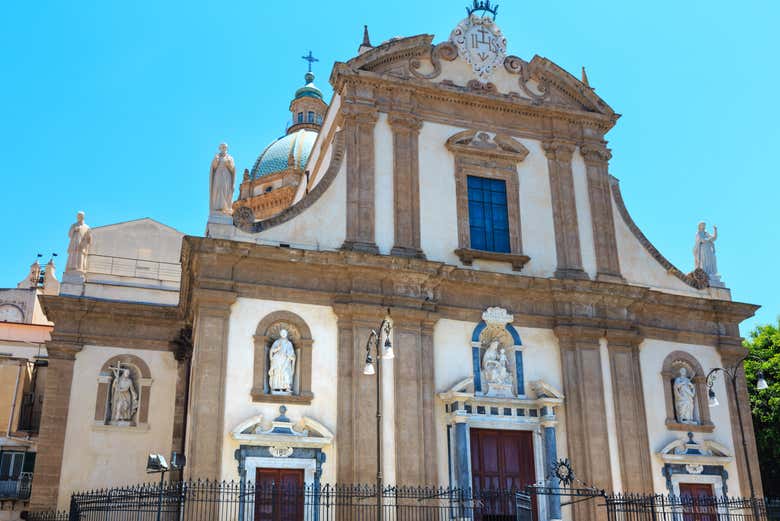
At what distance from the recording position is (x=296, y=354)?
19.8 meters

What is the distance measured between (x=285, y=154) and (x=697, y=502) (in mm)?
28533

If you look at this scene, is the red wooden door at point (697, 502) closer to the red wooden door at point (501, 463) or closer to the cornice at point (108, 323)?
the red wooden door at point (501, 463)

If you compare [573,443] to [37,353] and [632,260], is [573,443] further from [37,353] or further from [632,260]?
[37,353]

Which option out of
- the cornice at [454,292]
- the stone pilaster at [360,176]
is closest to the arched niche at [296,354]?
the cornice at [454,292]

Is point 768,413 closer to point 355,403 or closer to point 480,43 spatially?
point 480,43

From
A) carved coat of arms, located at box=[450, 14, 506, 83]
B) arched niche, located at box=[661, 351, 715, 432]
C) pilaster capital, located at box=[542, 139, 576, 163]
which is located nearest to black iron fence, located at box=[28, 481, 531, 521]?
arched niche, located at box=[661, 351, 715, 432]

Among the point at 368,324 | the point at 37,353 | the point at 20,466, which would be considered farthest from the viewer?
the point at 37,353

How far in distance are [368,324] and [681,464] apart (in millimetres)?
8655

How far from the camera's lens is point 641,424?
2181cm

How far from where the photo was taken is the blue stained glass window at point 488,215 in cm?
2267

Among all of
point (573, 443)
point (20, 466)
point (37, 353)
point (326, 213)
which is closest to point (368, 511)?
point (573, 443)

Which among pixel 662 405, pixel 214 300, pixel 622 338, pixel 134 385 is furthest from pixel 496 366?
pixel 134 385

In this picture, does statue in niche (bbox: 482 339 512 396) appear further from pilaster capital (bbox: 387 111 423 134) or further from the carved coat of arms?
the carved coat of arms

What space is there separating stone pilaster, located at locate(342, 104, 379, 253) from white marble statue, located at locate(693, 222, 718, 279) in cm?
980
